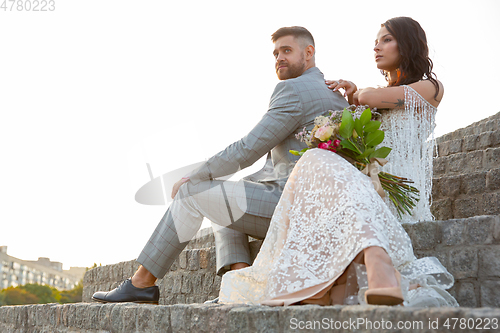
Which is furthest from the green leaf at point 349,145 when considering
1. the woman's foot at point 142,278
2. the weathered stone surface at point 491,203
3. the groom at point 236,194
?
the weathered stone surface at point 491,203

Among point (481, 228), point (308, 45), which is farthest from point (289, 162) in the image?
point (481, 228)

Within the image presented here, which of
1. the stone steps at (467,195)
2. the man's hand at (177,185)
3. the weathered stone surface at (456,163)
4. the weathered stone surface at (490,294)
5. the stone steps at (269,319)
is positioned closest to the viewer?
the stone steps at (269,319)

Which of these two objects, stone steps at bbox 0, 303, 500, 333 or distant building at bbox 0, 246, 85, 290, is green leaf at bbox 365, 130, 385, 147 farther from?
distant building at bbox 0, 246, 85, 290

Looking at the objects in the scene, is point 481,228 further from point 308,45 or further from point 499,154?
point 499,154

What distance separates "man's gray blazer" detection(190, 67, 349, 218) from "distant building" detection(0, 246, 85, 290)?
42.7 metres

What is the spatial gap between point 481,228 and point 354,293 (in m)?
1.00

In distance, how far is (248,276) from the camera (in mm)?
2244

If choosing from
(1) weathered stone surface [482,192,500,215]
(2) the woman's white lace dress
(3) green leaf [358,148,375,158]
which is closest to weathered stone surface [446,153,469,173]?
(1) weathered stone surface [482,192,500,215]

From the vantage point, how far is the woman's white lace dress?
6.10ft

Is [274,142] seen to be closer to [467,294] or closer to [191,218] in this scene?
[191,218]

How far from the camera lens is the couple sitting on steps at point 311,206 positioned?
6.20 ft

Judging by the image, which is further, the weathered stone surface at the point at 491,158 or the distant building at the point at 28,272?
the distant building at the point at 28,272

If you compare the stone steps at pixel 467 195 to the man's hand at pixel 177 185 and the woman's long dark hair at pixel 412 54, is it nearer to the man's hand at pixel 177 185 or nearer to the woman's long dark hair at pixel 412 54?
the woman's long dark hair at pixel 412 54

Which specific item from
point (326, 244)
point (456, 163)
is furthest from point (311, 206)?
point (456, 163)
